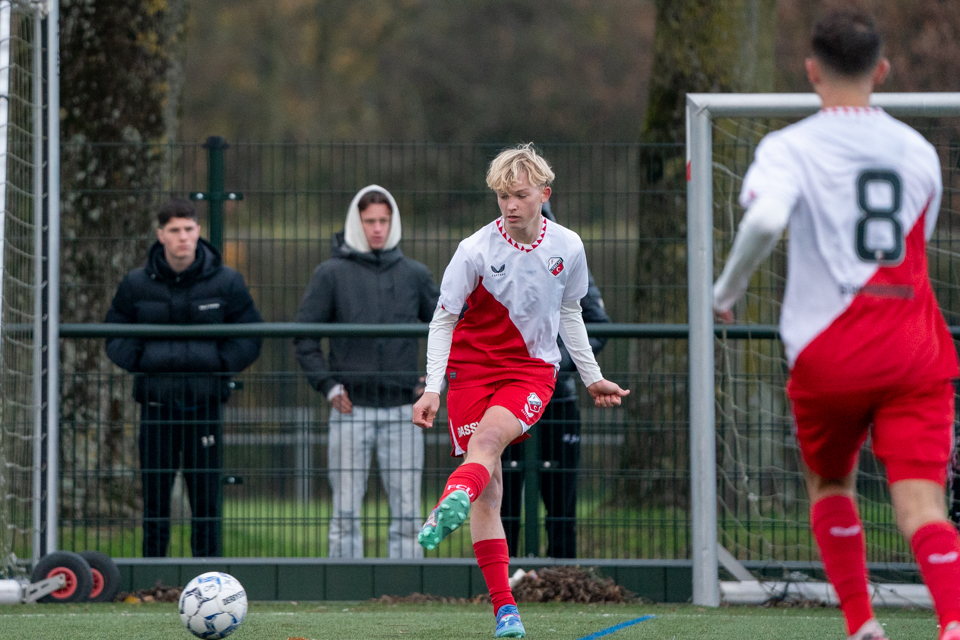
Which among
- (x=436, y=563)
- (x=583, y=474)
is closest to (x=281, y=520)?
(x=436, y=563)

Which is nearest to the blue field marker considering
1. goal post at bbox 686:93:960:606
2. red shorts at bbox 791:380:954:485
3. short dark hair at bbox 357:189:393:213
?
goal post at bbox 686:93:960:606

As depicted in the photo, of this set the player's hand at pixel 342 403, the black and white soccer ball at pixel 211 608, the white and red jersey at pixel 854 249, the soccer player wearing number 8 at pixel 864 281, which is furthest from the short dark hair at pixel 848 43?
the player's hand at pixel 342 403

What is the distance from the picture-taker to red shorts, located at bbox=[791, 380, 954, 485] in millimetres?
3490

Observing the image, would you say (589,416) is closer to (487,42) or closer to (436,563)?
(436,563)

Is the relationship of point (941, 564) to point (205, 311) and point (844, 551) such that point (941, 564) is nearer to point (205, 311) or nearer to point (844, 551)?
point (844, 551)

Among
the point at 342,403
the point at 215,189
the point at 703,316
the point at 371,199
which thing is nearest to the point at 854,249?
the point at 703,316

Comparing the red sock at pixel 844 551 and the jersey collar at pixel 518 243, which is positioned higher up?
the jersey collar at pixel 518 243

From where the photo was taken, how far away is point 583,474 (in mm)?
6828

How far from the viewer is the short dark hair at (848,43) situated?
3.54 m

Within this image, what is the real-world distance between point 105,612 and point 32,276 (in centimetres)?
189

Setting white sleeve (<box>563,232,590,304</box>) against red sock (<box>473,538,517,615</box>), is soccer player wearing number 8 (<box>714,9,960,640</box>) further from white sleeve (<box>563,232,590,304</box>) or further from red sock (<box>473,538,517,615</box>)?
red sock (<box>473,538,517,615</box>)

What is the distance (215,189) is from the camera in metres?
7.37

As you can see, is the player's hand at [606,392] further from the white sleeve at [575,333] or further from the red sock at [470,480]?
the red sock at [470,480]

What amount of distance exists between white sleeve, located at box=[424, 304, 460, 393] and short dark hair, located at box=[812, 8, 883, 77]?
1.88 m
